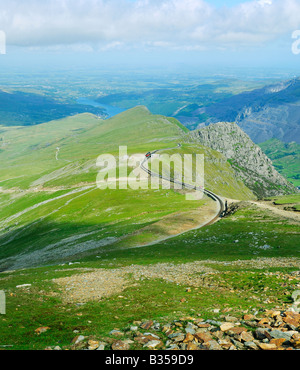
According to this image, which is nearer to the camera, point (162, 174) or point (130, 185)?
point (130, 185)

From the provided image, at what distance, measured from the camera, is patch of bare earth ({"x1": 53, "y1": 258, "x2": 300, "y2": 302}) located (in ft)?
93.9

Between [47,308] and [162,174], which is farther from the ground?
[162,174]

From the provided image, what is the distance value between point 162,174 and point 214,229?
86.5m

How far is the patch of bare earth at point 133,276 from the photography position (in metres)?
28.6

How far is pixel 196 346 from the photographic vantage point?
48.3 ft
